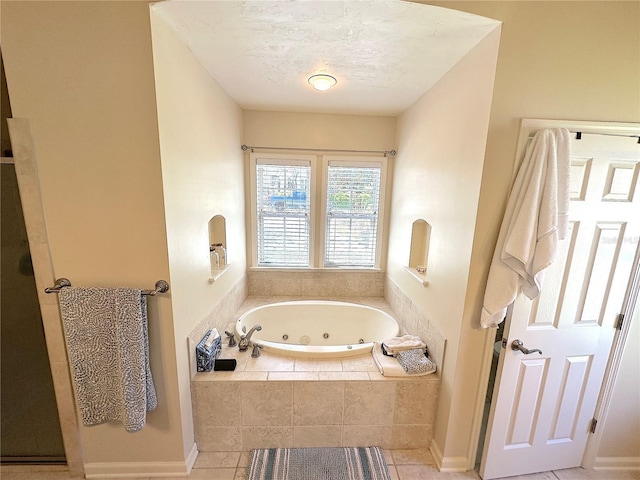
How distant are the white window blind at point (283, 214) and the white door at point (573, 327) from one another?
212 cm

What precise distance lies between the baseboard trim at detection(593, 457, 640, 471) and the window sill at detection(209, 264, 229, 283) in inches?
113

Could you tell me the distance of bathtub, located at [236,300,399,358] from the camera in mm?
2777

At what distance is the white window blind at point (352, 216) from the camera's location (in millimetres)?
2967

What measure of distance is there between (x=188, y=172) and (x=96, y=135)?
440 mm

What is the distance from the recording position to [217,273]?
7.25 ft

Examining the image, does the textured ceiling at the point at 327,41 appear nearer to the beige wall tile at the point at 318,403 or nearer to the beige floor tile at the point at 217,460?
the beige wall tile at the point at 318,403

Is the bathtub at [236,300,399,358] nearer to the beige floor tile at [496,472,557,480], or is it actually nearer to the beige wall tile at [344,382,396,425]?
the beige wall tile at [344,382,396,425]

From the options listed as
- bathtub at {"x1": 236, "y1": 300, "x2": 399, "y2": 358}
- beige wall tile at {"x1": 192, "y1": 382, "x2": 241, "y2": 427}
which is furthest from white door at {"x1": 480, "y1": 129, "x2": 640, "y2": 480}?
beige wall tile at {"x1": 192, "y1": 382, "x2": 241, "y2": 427}

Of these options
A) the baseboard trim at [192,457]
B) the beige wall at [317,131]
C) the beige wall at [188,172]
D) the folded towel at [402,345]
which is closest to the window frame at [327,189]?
the beige wall at [317,131]

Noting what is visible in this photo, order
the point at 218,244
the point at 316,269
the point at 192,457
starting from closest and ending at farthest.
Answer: the point at 192,457
the point at 218,244
the point at 316,269

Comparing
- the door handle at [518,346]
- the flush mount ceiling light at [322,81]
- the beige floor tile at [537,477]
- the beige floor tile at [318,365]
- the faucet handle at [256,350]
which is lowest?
the beige floor tile at [537,477]

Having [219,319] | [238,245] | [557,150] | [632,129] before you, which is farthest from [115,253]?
[632,129]

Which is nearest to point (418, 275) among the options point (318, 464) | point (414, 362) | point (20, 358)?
point (414, 362)

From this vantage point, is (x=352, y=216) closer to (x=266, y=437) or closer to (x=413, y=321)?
(x=413, y=321)
